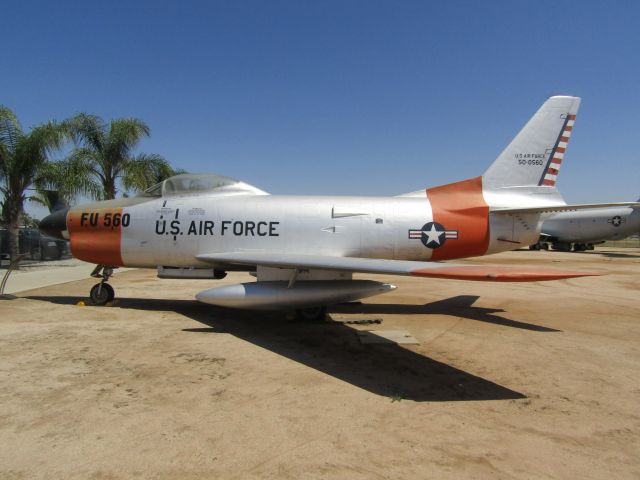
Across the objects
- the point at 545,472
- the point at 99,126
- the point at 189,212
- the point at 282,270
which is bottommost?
the point at 545,472

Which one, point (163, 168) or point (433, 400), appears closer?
point (433, 400)

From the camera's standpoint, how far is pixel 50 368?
4.96 metres

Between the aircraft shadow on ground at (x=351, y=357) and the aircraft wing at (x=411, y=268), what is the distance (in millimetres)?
1261

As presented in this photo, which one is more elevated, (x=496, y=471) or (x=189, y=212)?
(x=189, y=212)

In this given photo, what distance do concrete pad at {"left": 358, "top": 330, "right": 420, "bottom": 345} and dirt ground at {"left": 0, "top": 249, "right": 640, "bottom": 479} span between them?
7.5 inches

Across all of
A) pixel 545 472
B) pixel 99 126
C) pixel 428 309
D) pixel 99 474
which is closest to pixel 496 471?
pixel 545 472

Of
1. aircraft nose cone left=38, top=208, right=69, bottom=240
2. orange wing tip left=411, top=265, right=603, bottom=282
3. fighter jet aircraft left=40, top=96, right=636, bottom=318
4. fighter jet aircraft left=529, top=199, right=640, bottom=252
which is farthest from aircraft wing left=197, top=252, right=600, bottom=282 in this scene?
fighter jet aircraft left=529, top=199, right=640, bottom=252

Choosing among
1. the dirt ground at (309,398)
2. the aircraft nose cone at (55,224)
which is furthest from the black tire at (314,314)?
the aircraft nose cone at (55,224)

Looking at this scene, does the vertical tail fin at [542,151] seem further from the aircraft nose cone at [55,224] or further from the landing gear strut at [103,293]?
the aircraft nose cone at [55,224]

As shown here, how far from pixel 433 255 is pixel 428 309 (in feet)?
5.88

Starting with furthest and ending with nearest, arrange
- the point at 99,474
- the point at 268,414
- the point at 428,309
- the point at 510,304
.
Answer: the point at 510,304, the point at 428,309, the point at 268,414, the point at 99,474

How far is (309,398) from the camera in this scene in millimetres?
4266

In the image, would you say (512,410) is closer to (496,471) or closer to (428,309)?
(496,471)

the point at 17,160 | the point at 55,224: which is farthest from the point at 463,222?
the point at 17,160
